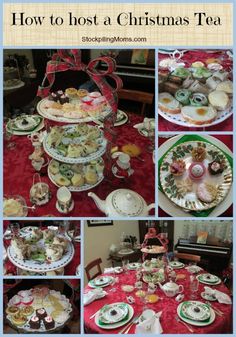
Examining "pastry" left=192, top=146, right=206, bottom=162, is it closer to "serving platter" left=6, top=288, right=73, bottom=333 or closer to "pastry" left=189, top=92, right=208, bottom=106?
"pastry" left=189, top=92, right=208, bottom=106

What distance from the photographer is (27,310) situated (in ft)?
4.01

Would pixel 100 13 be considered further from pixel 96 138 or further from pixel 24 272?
pixel 24 272

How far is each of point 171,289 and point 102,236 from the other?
37 centimetres

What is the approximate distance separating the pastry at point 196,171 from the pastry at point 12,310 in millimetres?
721

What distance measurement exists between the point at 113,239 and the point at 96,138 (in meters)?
0.33

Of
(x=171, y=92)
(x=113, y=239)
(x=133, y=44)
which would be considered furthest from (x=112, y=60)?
(x=113, y=239)

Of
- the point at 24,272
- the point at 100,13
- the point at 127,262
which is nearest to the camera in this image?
the point at 100,13

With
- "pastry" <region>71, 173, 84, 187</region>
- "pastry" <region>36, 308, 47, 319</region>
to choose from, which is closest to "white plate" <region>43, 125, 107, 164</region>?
"pastry" <region>71, 173, 84, 187</region>

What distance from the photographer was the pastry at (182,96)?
1.12 meters

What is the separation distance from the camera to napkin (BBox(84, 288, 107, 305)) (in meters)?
1.21

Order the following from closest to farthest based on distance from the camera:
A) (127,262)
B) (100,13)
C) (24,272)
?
1. (100,13)
2. (24,272)
3. (127,262)

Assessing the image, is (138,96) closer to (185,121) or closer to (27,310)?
(185,121)

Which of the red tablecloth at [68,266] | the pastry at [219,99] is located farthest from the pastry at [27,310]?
the pastry at [219,99]

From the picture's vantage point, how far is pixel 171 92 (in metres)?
1.13
